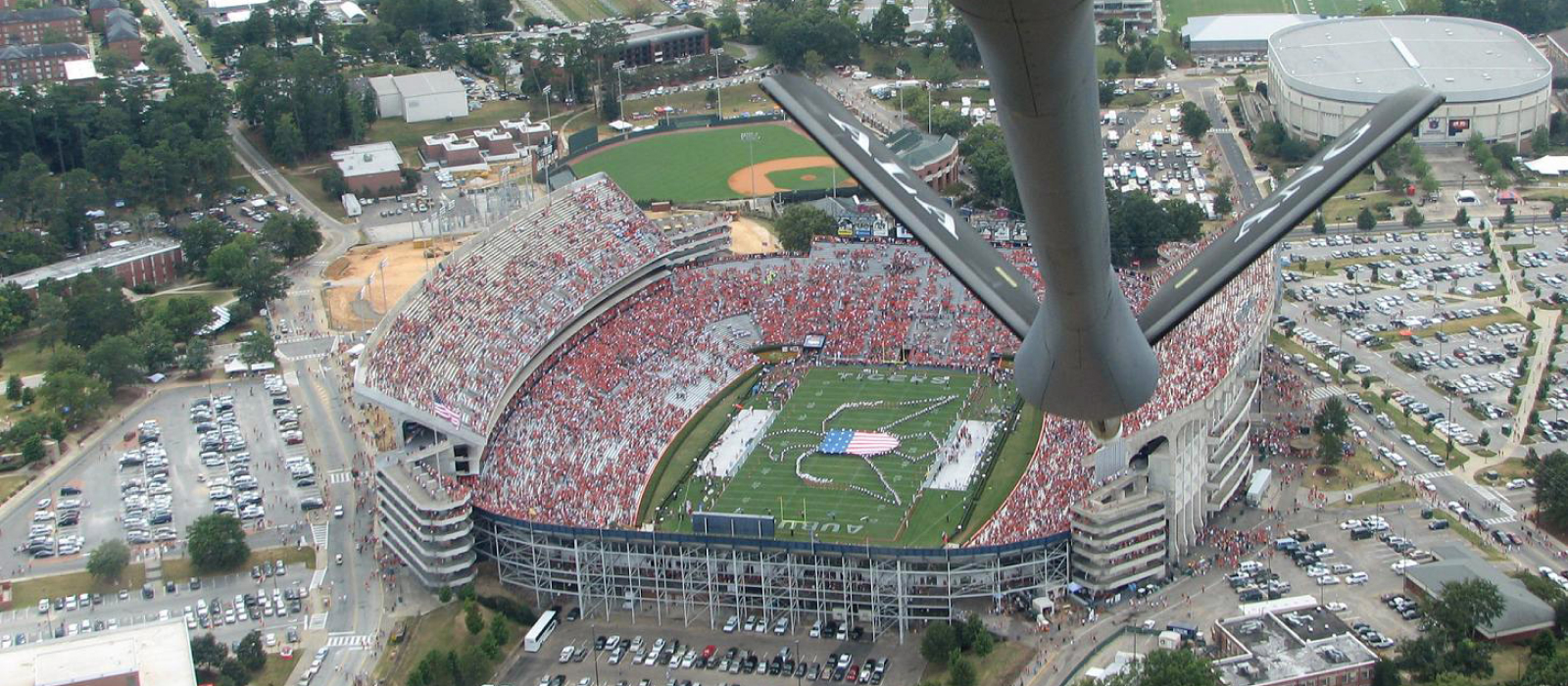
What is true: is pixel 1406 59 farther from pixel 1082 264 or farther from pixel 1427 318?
pixel 1082 264

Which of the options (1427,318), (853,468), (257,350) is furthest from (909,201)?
(1427,318)

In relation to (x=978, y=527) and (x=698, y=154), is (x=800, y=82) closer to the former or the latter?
(x=978, y=527)

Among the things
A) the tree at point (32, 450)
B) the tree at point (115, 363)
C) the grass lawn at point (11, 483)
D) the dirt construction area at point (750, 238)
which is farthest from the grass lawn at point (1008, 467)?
the tree at point (115, 363)

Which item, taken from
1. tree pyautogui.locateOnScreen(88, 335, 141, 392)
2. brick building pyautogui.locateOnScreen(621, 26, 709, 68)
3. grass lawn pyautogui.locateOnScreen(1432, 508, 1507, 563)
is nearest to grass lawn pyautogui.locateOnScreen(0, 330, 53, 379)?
tree pyautogui.locateOnScreen(88, 335, 141, 392)

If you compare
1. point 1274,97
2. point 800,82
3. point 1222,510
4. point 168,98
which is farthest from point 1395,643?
point 168,98

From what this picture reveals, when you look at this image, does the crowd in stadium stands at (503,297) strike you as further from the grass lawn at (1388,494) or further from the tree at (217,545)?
the grass lawn at (1388,494)

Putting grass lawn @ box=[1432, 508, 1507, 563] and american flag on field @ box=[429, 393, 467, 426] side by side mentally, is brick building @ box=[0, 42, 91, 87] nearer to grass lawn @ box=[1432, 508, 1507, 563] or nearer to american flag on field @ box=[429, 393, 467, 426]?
american flag on field @ box=[429, 393, 467, 426]
